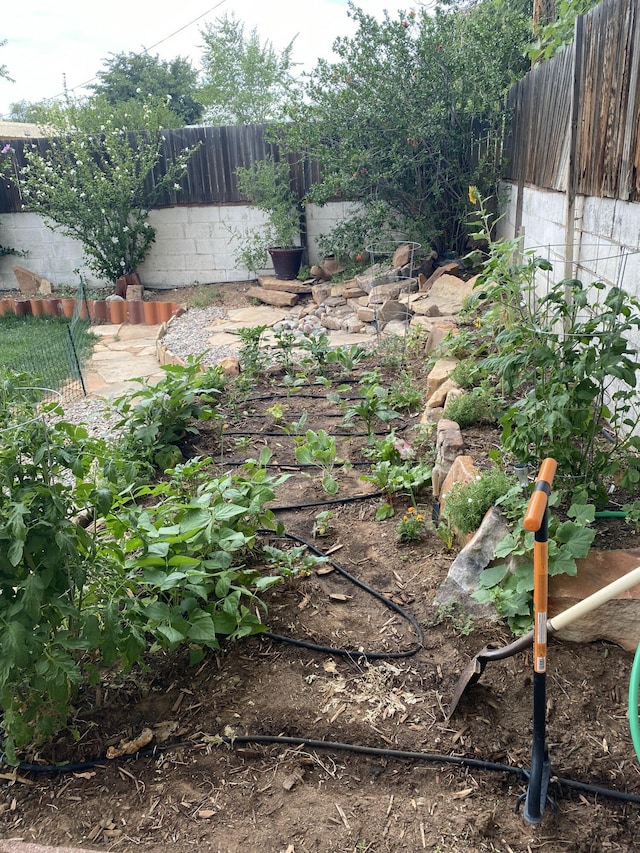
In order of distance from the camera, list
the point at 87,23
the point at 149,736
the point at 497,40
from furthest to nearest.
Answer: the point at 87,23 < the point at 497,40 < the point at 149,736

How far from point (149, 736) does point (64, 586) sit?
57 centimetres

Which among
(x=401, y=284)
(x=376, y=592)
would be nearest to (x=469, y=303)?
(x=376, y=592)

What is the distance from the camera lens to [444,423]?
3.47m

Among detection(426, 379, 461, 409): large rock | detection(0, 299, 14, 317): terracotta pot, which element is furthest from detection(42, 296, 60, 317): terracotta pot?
detection(426, 379, 461, 409): large rock

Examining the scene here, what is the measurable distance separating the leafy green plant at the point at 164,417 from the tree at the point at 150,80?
919 inches

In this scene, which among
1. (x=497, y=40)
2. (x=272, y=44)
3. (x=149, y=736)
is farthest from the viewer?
(x=272, y=44)

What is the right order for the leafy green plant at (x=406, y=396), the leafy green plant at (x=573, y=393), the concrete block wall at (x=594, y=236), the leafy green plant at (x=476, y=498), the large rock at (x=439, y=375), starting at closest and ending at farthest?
the leafy green plant at (x=573, y=393) → the leafy green plant at (x=476, y=498) → the concrete block wall at (x=594, y=236) → the large rock at (x=439, y=375) → the leafy green plant at (x=406, y=396)

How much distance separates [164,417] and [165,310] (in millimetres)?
5366

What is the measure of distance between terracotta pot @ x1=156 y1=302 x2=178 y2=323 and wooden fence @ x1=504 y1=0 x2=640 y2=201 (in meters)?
5.16

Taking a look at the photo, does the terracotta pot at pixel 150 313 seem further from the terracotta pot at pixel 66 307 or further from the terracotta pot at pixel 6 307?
the terracotta pot at pixel 6 307

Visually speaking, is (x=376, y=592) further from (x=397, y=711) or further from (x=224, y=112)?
(x=224, y=112)

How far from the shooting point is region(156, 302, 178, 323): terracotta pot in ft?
29.9

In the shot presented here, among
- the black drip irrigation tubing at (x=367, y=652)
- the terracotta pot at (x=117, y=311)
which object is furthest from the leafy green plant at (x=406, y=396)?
the terracotta pot at (x=117, y=311)

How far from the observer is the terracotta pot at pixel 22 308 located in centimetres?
994
